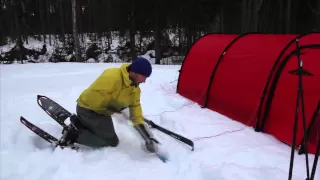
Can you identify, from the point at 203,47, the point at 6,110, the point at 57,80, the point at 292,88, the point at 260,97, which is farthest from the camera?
the point at 57,80

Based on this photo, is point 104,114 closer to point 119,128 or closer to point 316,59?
point 119,128

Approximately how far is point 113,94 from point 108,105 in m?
0.21

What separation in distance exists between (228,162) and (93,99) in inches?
68.6

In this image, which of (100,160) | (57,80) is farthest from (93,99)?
(57,80)

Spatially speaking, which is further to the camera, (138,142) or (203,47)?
(203,47)

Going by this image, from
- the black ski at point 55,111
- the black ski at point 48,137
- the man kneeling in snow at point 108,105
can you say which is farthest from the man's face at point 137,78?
the black ski at point 55,111

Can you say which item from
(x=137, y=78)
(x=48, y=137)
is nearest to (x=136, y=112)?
(x=137, y=78)

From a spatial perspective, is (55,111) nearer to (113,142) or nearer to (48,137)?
(48,137)

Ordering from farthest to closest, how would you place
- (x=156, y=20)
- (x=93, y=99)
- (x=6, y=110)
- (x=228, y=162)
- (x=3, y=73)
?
(x=156, y=20) < (x=3, y=73) < (x=6, y=110) < (x=93, y=99) < (x=228, y=162)

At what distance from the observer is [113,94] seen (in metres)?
3.82

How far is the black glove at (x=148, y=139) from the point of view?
12.5ft

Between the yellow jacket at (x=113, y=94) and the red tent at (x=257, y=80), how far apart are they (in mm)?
1813

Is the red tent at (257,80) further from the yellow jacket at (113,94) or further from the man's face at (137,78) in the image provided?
the yellow jacket at (113,94)

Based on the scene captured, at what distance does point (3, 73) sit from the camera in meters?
10.4
